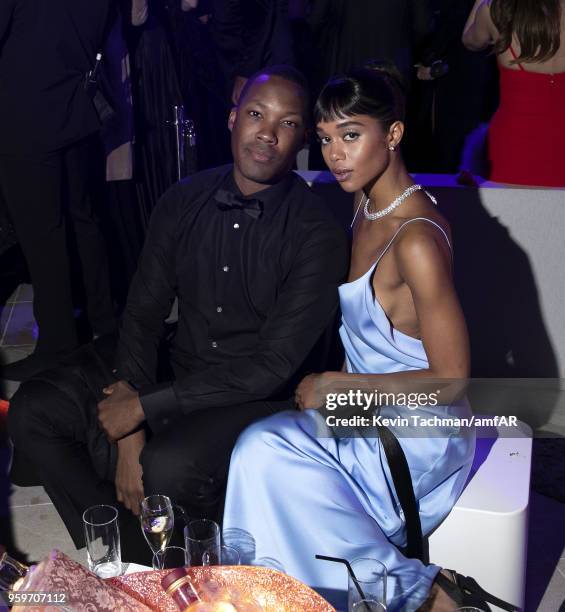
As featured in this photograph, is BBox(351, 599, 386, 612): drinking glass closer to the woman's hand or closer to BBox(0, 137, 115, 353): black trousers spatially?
the woman's hand

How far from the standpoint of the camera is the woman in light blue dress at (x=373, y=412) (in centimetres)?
205

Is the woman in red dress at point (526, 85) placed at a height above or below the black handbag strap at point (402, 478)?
above

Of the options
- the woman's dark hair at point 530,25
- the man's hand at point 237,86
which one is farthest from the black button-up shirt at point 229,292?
the man's hand at point 237,86

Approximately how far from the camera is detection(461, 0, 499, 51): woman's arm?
11.6ft

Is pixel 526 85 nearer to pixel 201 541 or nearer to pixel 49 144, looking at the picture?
pixel 49 144

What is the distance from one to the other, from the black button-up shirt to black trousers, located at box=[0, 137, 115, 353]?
1.10 meters

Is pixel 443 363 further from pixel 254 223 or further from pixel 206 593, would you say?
pixel 206 593

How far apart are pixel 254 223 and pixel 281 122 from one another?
313 millimetres

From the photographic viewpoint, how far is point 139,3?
3.82m

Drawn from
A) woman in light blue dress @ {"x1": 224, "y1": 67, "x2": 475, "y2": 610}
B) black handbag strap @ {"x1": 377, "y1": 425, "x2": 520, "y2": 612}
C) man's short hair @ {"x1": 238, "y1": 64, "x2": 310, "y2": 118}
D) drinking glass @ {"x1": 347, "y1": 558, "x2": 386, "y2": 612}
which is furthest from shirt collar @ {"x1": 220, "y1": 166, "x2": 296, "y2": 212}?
drinking glass @ {"x1": 347, "y1": 558, "x2": 386, "y2": 612}

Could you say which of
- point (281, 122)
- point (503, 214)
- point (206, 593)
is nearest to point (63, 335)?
point (281, 122)

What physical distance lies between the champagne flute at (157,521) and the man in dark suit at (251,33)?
2731 millimetres

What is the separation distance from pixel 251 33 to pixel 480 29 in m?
1.22

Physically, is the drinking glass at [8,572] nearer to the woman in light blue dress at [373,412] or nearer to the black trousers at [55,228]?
the woman in light blue dress at [373,412]
